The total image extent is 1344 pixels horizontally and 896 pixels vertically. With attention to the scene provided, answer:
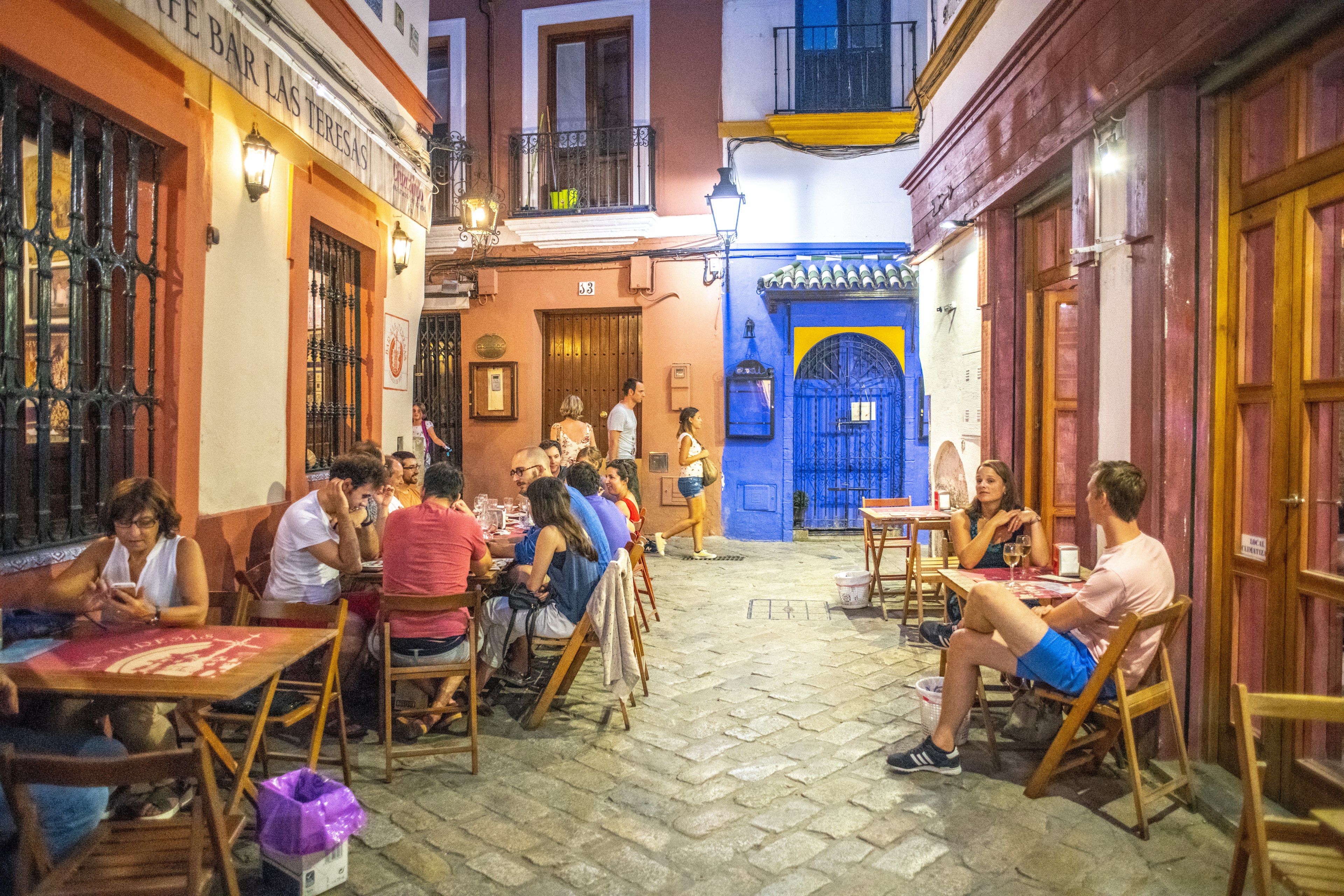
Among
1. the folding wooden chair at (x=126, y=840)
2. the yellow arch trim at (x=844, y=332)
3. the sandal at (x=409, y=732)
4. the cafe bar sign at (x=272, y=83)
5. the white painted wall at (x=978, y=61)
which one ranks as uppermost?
the white painted wall at (x=978, y=61)

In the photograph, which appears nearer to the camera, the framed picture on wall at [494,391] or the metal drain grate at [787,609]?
the metal drain grate at [787,609]

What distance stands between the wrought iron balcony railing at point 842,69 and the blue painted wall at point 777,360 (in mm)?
1954

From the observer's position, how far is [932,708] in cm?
435

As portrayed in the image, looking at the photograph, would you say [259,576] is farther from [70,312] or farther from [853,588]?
[853,588]

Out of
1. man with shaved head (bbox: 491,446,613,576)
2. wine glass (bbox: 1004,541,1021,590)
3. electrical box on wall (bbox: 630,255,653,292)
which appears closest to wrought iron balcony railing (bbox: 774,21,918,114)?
electrical box on wall (bbox: 630,255,653,292)

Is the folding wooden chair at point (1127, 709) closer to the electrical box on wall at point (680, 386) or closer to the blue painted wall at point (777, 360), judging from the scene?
the blue painted wall at point (777, 360)

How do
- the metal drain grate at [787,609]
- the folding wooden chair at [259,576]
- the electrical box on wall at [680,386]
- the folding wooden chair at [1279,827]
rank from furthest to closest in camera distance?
the electrical box on wall at [680,386] → the metal drain grate at [787,609] → the folding wooden chair at [259,576] → the folding wooden chair at [1279,827]

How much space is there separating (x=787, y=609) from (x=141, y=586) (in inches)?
203

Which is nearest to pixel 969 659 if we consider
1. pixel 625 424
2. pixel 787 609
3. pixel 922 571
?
pixel 922 571

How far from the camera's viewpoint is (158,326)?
466cm

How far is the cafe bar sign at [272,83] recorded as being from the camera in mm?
4113

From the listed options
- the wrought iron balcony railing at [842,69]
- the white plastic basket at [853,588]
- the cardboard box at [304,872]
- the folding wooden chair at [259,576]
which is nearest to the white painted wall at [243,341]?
the folding wooden chair at [259,576]

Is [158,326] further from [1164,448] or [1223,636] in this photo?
[1223,636]

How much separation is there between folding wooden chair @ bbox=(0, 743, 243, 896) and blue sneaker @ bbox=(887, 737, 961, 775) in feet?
9.29
